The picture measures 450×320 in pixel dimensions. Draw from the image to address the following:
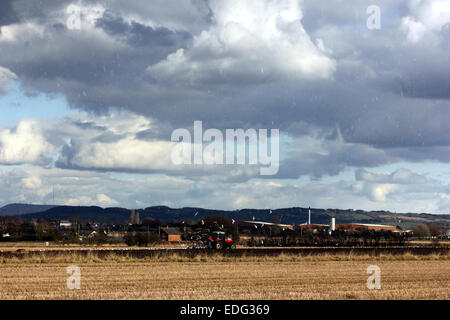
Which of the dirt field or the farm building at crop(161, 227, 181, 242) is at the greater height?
the dirt field

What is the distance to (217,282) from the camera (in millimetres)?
30453

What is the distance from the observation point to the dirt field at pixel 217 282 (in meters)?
24.2

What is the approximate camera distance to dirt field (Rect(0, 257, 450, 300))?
79.5ft
